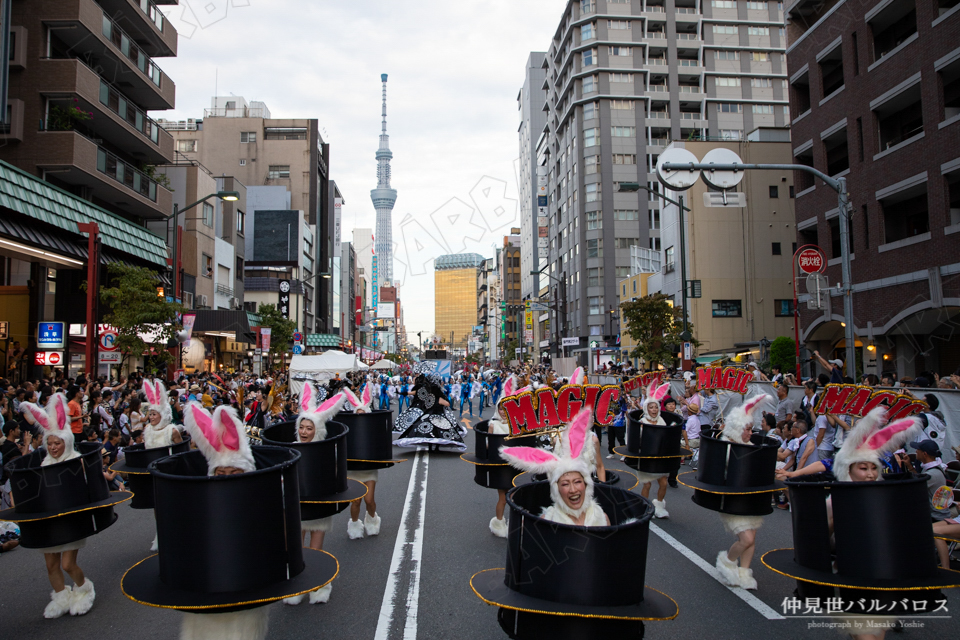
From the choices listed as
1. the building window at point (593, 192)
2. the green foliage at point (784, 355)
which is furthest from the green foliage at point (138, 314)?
the building window at point (593, 192)

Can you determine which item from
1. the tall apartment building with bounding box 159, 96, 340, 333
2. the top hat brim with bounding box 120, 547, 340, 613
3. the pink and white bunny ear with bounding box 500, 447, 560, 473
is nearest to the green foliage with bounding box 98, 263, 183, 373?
the top hat brim with bounding box 120, 547, 340, 613

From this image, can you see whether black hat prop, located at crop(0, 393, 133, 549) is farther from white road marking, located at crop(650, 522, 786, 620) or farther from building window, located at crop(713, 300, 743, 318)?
→ building window, located at crop(713, 300, 743, 318)

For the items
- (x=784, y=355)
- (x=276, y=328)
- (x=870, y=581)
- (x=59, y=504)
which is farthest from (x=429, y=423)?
(x=276, y=328)

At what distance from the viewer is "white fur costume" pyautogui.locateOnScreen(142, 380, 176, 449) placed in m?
7.88

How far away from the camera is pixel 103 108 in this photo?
24.3 meters

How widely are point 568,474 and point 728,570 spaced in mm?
3087

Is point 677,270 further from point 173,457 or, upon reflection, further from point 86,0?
point 173,457

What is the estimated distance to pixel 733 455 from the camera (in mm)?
6246

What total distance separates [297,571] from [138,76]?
3036 centimetres

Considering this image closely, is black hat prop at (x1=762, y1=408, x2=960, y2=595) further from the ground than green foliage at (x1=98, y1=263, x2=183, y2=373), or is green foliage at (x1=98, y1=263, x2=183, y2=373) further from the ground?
green foliage at (x1=98, y1=263, x2=183, y2=373)

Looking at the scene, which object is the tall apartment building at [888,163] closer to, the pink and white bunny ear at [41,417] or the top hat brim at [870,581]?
the top hat brim at [870,581]

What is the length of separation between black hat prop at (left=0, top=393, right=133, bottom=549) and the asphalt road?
Result: 79cm

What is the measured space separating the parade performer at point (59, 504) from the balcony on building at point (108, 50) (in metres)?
24.0

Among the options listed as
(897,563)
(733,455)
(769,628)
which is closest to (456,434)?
(733,455)
